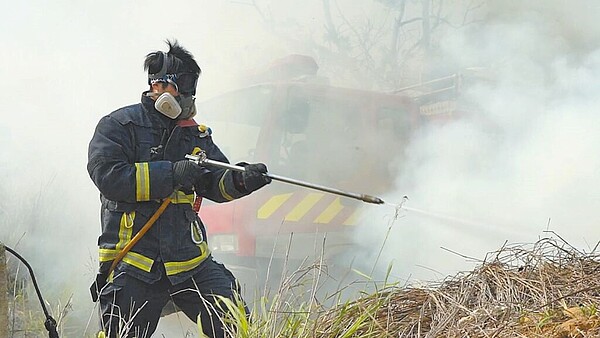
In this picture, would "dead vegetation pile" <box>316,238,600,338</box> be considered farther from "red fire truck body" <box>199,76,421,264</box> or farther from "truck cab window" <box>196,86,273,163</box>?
"truck cab window" <box>196,86,273,163</box>

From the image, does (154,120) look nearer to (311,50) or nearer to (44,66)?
(311,50)

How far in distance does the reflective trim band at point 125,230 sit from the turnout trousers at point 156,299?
120mm

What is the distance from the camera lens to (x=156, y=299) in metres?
3.10

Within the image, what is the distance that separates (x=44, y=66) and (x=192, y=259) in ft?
12.0

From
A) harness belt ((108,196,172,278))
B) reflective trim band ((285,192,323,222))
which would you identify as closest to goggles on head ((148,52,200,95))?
harness belt ((108,196,172,278))

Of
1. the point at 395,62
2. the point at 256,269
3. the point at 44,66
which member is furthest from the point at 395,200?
the point at 44,66

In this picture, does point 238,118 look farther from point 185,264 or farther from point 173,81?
point 185,264

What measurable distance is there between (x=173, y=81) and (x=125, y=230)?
0.62 m

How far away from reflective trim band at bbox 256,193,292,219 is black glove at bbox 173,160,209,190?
1356mm

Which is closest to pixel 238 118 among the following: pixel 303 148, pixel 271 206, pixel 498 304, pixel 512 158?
pixel 303 148

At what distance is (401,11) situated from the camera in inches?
236

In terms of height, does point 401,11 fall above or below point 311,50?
above

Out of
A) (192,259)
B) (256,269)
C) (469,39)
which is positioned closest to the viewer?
(192,259)

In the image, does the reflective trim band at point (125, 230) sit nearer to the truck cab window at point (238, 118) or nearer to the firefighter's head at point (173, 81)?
the firefighter's head at point (173, 81)
